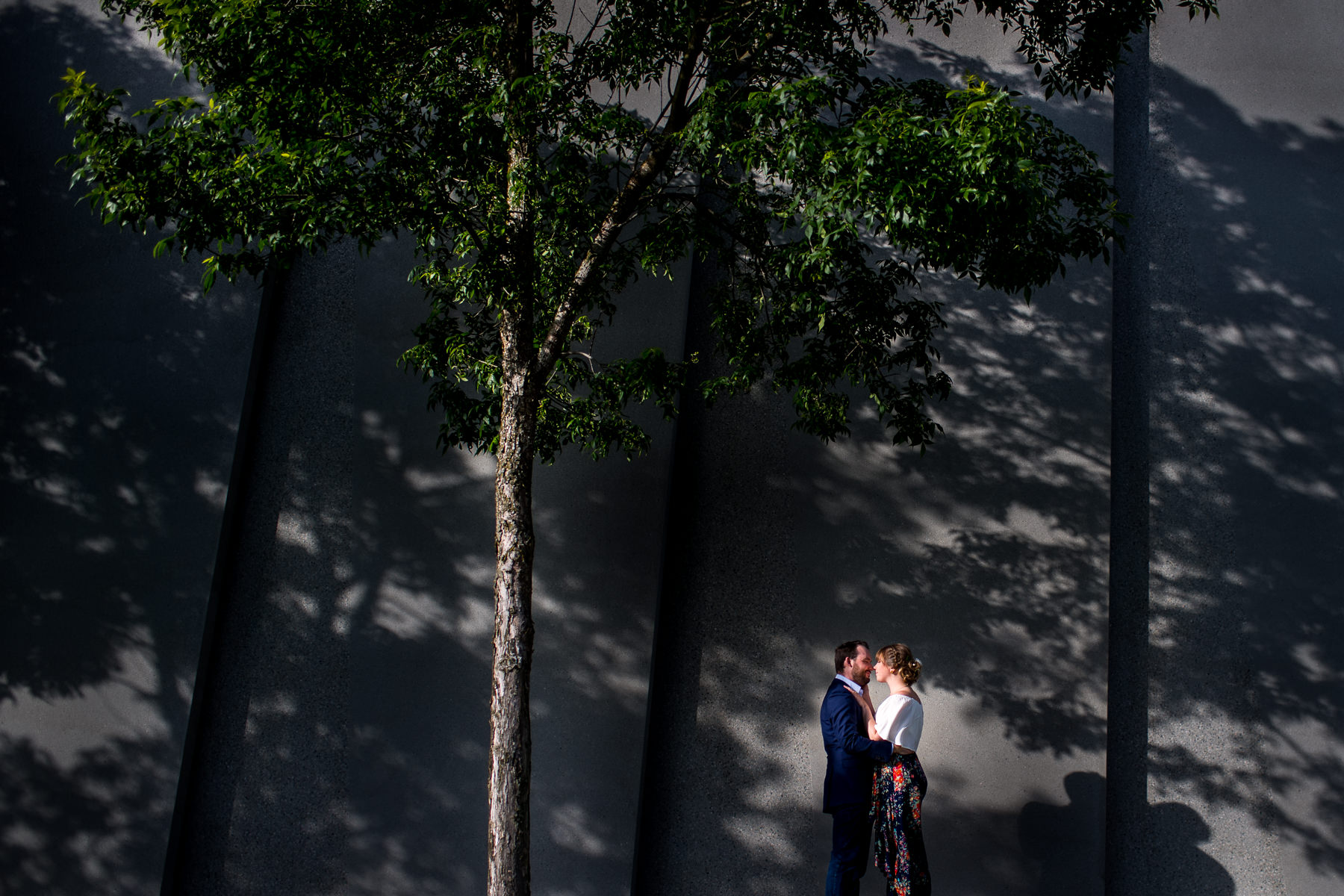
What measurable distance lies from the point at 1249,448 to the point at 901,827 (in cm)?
296

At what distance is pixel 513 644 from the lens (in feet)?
12.2

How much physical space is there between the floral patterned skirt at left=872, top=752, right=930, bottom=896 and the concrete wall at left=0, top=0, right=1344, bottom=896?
593 millimetres

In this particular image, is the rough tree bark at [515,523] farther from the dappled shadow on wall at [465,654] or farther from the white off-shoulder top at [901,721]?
the white off-shoulder top at [901,721]

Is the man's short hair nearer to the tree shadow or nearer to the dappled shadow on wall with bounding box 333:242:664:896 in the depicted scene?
the tree shadow

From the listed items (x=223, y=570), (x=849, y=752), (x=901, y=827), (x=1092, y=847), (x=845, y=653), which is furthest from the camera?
(x=223, y=570)

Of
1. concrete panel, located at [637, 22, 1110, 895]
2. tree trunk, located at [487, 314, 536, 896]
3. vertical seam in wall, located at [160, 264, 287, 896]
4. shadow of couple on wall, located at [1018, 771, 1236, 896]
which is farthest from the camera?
vertical seam in wall, located at [160, 264, 287, 896]

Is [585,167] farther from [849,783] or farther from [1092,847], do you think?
[1092,847]

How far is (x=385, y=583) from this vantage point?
199 inches

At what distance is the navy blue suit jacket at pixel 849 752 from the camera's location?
4195 mm

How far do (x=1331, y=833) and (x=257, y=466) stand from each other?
20.4 ft

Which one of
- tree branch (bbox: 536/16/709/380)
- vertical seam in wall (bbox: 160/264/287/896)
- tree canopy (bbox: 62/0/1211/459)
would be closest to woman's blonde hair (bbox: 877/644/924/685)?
tree canopy (bbox: 62/0/1211/459)

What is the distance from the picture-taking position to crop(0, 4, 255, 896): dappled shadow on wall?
4.87 metres

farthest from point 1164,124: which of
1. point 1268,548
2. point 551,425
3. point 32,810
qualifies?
point 32,810

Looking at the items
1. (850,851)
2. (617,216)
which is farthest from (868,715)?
(617,216)
